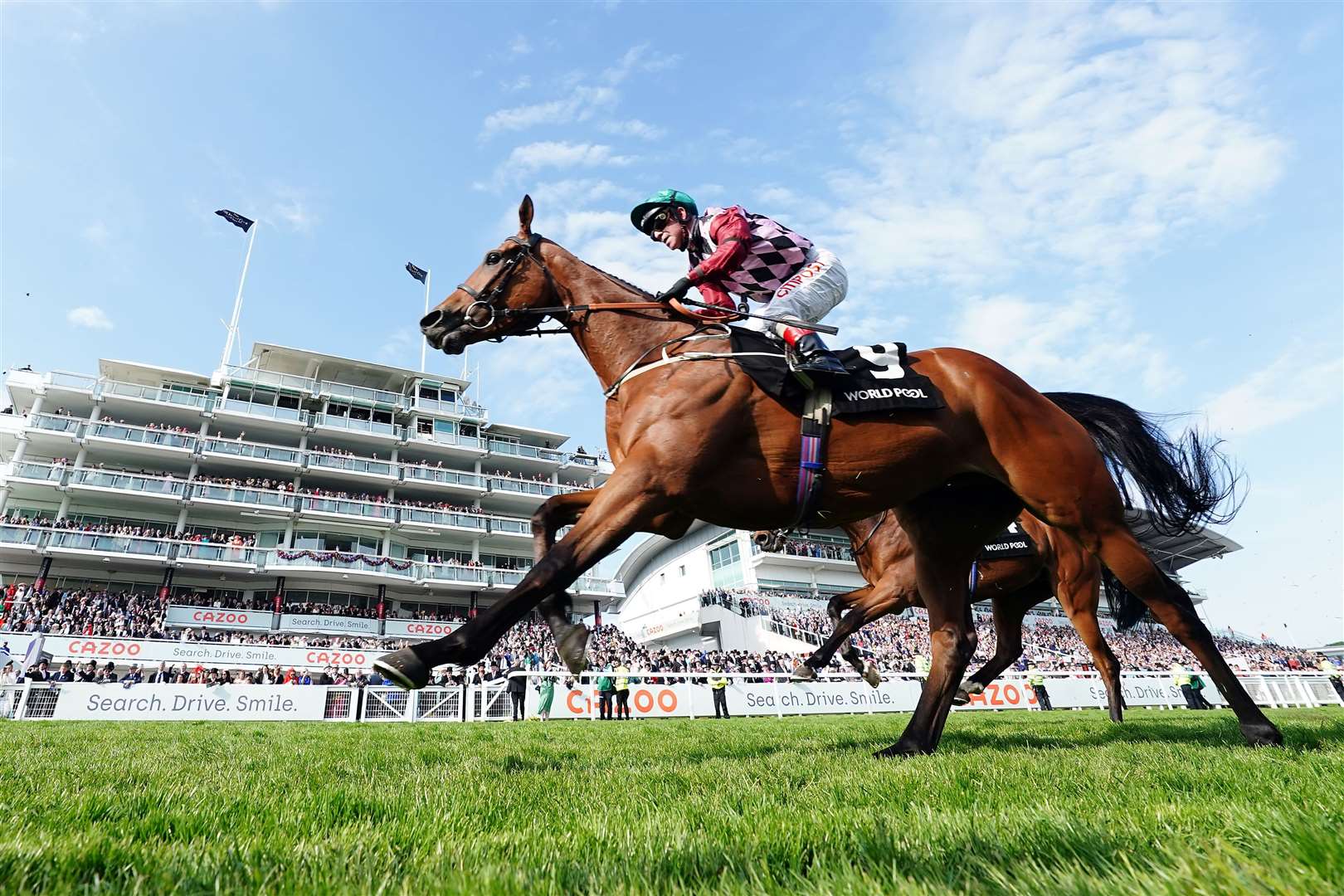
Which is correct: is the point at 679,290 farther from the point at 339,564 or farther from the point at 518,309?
the point at 339,564

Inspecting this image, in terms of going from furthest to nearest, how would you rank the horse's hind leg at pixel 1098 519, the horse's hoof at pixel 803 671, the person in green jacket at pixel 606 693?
1. the person in green jacket at pixel 606 693
2. the horse's hoof at pixel 803 671
3. the horse's hind leg at pixel 1098 519

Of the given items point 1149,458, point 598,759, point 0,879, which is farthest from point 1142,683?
point 0,879

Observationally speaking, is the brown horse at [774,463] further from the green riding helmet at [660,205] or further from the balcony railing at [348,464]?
the balcony railing at [348,464]

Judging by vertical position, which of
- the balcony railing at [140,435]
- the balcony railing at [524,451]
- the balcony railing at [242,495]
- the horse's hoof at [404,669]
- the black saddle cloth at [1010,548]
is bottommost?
the horse's hoof at [404,669]

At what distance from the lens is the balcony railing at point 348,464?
4600 centimetres

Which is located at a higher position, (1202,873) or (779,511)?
(779,511)

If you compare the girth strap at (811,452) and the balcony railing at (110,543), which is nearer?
the girth strap at (811,452)

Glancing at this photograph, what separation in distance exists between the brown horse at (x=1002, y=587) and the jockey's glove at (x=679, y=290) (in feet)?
14.8

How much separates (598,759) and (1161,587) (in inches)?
167

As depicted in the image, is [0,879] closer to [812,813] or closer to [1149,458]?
[812,813]

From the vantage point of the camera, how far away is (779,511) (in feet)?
15.3

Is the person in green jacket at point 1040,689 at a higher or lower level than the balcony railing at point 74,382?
lower

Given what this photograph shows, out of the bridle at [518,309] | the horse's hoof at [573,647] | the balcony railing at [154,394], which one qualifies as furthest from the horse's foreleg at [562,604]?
the balcony railing at [154,394]

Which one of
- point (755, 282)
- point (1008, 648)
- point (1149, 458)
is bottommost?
point (1008, 648)
